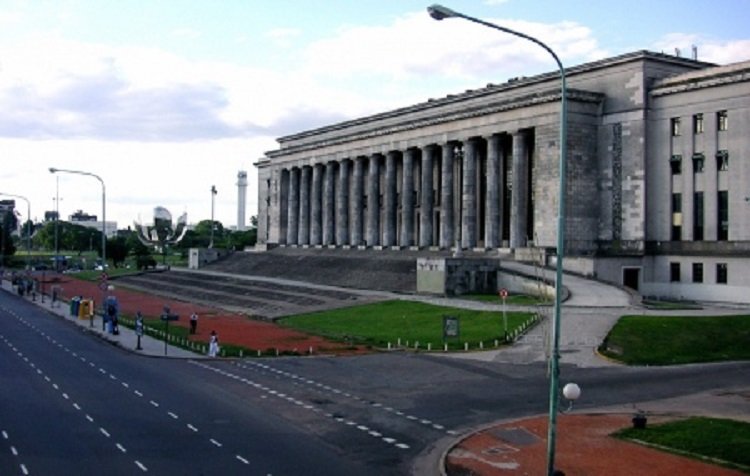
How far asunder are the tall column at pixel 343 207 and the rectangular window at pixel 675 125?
52.6 metres

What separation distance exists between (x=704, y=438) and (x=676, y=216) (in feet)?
176

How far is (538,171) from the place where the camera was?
273ft

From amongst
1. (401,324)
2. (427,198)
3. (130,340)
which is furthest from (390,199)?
(130,340)

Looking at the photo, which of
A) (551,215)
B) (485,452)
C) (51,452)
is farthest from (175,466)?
(551,215)

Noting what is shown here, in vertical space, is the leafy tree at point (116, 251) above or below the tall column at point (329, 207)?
below

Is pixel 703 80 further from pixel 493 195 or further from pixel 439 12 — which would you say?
pixel 439 12

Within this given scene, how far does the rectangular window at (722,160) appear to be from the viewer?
70.8 metres

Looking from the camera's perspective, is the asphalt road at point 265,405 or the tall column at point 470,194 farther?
the tall column at point 470,194

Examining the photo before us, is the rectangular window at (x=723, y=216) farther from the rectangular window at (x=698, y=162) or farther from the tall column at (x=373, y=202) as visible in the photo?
the tall column at (x=373, y=202)

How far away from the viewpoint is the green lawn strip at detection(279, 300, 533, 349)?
173ft

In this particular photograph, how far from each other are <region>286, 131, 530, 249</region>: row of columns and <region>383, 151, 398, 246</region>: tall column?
52 millimetres

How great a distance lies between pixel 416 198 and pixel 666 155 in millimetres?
37933

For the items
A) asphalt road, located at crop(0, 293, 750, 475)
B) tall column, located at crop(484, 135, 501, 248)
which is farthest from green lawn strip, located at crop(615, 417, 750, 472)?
tall column, located at crop(484, 135, 501, 248)

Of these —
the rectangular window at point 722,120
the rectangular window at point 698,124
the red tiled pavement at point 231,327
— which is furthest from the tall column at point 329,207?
the rectangular window at point 722,120
